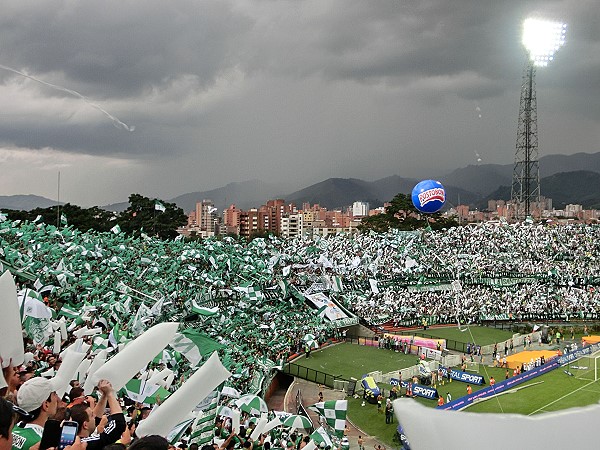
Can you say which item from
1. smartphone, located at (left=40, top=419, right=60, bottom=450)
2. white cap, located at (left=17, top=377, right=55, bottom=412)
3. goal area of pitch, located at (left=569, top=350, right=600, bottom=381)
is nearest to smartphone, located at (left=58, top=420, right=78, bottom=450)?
smartphone, located at (left=40, top=419, right=60, bottom=450)

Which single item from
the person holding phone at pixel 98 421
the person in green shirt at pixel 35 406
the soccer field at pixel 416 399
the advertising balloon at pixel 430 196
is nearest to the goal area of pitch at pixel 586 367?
the soccer field at pixel 416 399

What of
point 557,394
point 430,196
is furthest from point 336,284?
point 557,394

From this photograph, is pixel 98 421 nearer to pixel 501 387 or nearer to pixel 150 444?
pixel 150 444

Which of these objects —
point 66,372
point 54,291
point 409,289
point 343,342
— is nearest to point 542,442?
point 66,372

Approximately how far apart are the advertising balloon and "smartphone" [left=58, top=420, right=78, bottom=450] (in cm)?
4545

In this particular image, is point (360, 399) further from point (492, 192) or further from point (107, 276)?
point (492, 192)

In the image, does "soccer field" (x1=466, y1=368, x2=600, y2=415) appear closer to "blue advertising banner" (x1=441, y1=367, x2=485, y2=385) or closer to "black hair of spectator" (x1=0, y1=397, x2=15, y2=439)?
"blue advertising banner" (x1=441, y1=367, x2=485, y2=385)

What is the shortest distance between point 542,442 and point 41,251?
23801mm

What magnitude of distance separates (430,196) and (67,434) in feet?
150

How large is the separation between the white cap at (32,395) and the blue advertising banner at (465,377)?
22069mm

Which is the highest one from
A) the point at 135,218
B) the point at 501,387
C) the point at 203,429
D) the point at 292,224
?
the point at 292,224

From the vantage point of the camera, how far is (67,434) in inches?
141

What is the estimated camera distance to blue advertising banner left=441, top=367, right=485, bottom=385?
2322cm

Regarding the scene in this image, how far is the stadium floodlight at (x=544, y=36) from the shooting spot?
48.2m
